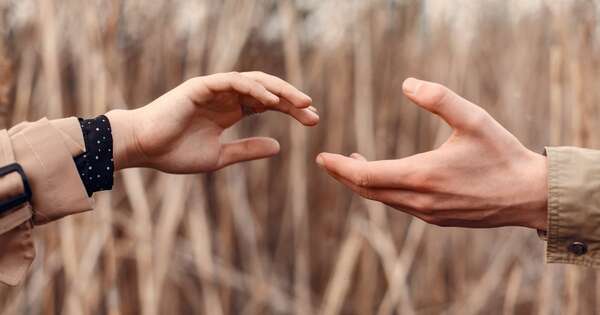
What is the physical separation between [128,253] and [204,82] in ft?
A: 2.08

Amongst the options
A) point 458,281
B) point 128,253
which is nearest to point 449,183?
point 128,253

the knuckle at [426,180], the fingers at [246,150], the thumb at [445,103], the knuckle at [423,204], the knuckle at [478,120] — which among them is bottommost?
the knuckle at [423,204]

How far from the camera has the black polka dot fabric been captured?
2.72 ft

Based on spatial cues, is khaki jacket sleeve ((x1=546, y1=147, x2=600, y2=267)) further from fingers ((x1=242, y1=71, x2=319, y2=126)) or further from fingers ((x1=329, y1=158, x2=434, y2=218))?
fingers ((x1=242, y1=71, x2=319, y2=126))

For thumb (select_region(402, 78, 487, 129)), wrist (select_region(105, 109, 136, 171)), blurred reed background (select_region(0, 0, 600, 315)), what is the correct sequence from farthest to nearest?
blurred reed background (select_region(0, 0, 600, 315)), wrist (select_region(105, 109, 136, 171)), thumb (select_region(402, 78, 487, 129))

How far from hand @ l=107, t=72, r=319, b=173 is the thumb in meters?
0.12

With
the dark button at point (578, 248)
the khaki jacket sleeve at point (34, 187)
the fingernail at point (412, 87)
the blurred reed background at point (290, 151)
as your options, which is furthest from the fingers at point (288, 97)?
the blurred reed background at point (290, 151)

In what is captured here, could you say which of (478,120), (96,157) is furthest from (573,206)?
(96,157)

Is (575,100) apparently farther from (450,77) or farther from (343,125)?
(343,125)

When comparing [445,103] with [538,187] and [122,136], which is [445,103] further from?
[122,136]

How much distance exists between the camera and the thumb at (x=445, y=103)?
0.74 m

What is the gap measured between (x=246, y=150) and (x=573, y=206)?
388 millimetres

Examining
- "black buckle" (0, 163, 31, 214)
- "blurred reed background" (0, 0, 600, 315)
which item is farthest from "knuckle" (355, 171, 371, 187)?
"blurred reed background" (0, 0, 600, 315)

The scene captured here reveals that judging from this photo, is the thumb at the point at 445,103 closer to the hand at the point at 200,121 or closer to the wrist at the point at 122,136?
the hand at the point at 200,121
